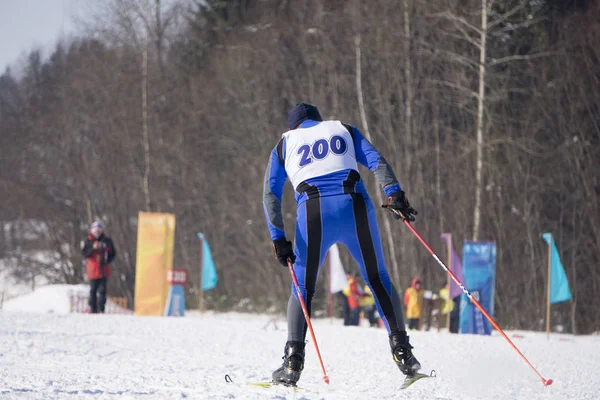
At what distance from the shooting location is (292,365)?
4.76 metres

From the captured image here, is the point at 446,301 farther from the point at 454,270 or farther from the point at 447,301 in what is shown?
the point at 454,270

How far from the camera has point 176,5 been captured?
92.2 ft

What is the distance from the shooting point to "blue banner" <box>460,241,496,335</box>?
13.5m

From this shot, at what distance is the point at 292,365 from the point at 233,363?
2170 millimetres

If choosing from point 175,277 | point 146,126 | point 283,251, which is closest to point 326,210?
point 283,251

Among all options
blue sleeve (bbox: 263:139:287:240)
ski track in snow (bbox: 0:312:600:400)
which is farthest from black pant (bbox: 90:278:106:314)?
blue sleeve (bbox: 263:139:287:240)

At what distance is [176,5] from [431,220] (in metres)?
12.6

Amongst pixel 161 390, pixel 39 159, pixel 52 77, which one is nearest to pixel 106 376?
pixel 161 390

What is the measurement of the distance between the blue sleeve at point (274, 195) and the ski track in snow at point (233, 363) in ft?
3.14

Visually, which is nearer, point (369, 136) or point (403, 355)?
point (403, 355)

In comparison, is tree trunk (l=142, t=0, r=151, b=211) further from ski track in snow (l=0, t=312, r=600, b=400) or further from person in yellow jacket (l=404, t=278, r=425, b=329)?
ski track in snow (l=0, t=312, r=600, b=400)

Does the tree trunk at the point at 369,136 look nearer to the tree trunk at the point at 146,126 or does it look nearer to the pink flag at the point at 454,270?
the pink flag at the point at 454,270

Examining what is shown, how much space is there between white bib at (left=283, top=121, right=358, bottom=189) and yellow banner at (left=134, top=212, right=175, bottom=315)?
1108cm

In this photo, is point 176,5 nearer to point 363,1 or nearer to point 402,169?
point 363,1
